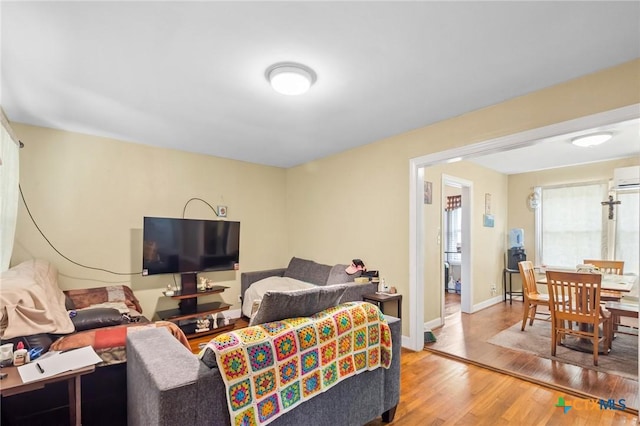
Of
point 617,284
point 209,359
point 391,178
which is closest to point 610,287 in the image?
→ point 617,284

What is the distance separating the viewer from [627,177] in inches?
176

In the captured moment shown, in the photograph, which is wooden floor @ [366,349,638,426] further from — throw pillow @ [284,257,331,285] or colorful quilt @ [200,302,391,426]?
throw pillow @ [284,257,331,285]

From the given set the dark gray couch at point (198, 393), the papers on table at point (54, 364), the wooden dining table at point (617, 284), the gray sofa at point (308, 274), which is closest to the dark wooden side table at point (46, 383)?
the papers on table at point (54, 364)

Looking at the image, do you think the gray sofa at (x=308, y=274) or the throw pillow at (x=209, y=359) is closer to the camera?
the throw pillow at (x=209, y=359)

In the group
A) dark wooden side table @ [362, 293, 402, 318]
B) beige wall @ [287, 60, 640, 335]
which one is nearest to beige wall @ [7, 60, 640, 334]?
beige wall @ [287, 60, 640, 335]

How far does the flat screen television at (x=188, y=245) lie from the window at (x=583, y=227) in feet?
18.6

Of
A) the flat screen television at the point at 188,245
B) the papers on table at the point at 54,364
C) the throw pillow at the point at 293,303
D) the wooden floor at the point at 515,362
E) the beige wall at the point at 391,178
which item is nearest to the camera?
the papers on table at the point at 54,364

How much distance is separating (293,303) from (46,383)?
1.29 m

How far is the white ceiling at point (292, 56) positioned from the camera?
167 centimetres

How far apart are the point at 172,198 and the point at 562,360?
5.02 m

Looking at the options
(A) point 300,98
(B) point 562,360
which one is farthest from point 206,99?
(B) point 562,360

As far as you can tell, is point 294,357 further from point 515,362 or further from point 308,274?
point 308,274

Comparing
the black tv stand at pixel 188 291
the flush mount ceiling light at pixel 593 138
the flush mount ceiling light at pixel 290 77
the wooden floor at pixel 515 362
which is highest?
the flush mount ceiling light at pixel 290 77

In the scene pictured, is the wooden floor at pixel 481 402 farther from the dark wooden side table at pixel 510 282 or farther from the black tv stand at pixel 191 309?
the dark wooden side table at pixel 510 282
